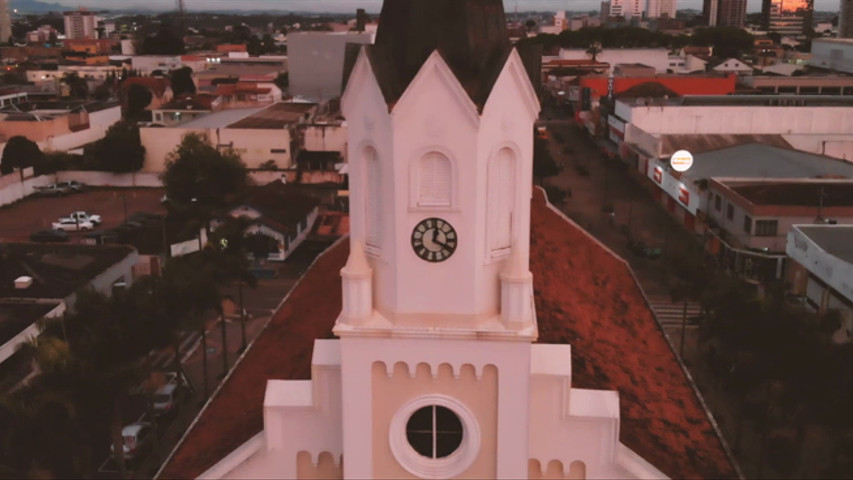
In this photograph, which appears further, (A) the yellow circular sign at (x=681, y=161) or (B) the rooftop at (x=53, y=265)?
(A) the yellow circular sign at (x=681, y=161)

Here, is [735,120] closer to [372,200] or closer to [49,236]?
[49,236]

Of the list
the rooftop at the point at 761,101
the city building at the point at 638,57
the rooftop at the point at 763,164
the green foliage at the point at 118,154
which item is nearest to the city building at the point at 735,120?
the rooftop at the point at 761,101

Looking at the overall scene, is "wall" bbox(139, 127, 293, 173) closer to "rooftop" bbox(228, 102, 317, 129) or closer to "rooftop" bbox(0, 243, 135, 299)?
"rooftop" bbox(228, 102, 317, 129)

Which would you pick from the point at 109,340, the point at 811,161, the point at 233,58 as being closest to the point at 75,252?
the point at 109,340

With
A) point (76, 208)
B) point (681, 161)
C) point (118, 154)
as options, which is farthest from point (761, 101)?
point (76, 208)

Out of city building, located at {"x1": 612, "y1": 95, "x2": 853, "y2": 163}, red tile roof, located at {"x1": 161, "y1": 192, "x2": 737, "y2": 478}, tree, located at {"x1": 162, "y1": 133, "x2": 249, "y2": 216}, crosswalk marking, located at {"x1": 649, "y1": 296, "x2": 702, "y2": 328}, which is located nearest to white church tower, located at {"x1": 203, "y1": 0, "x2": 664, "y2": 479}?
red tile roof, located at {"x1": 161, "y1": 192, "x2": 737, "y2": 478}

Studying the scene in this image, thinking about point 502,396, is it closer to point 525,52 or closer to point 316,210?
point 525,52

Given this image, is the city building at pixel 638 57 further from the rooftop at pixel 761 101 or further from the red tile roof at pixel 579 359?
the red tile roof at pixel 579 359

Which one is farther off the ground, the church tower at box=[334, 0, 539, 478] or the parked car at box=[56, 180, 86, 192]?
the church tower at box=[334, 0, 539, 478]
